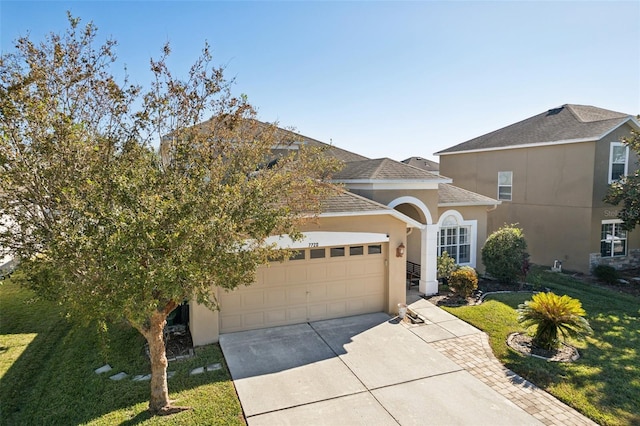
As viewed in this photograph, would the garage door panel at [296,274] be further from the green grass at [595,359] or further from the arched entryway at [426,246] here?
the green grass at [595,359]

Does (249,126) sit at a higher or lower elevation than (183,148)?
higher

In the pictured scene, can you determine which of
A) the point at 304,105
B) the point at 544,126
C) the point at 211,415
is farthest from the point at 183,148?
the point at 544,126

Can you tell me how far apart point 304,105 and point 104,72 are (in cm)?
987

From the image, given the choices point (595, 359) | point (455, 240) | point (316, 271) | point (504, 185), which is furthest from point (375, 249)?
point (504, 185)

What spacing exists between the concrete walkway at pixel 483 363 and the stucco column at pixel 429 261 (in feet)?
4.05

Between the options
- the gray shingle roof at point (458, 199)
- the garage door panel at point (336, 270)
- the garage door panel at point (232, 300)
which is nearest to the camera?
the garage door panel at point (232, 300)

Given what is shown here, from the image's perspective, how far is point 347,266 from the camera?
479 inches

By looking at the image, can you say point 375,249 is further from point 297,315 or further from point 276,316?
point 276,316

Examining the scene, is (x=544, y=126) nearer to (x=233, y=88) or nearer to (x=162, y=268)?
(x=233, y=88)

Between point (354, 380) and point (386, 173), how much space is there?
26.0ft

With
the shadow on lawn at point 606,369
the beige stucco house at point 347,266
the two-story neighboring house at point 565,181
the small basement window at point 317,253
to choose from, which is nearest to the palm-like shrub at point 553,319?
the shadow on lawn at point 606,369

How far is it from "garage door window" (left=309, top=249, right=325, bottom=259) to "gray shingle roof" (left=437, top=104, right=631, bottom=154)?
14.6 m

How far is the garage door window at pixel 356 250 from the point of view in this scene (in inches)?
479

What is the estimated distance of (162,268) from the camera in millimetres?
5223
